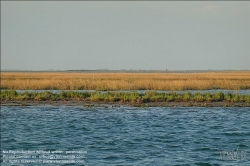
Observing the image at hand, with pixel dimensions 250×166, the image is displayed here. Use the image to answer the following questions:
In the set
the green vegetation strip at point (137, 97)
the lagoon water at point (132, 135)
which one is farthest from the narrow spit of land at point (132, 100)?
the lagoon water at point (132, 135)

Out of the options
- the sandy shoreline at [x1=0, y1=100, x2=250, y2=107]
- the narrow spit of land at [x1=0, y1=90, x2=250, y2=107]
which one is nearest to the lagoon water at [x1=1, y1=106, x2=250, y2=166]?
the sandy shoreline at [x1=0, y1=100, x2=250, y2=107]

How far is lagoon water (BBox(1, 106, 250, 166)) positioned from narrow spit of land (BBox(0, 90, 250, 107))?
3.97m

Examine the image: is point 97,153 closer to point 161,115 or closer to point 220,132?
point 220,132

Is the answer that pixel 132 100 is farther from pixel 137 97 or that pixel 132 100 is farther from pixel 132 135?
pixel 132 135

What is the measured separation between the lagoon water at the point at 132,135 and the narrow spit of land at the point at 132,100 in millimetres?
3975

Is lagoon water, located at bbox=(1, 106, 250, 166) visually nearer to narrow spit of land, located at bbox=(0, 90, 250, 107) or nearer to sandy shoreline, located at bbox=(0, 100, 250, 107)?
sandy shoreline, located at bbox=(0, 100, 250, 107)

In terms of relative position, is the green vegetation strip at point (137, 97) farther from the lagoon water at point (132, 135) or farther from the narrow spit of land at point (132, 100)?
the lagoon water at point (132, 135)

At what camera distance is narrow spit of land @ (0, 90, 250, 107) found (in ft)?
106

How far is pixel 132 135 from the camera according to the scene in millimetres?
17812

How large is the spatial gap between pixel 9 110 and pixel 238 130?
15964mm

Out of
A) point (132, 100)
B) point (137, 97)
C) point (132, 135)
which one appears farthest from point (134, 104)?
point (132, 135)

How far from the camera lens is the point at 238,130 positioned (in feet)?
63.3

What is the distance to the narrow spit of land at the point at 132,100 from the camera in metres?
32.2

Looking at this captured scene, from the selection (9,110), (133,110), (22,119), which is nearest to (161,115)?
(133,110)
